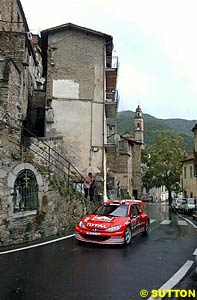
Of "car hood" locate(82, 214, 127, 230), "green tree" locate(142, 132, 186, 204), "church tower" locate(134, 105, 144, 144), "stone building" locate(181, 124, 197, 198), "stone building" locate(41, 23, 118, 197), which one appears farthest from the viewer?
"church tower" locate(134, 105, 144, 144)

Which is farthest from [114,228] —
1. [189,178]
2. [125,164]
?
[189,178]

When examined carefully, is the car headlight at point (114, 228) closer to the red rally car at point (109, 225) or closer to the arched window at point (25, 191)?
the red rally car at point (109, 225)

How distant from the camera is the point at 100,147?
23.6 metres

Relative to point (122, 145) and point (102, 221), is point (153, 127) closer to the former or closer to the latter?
point (122, 145)

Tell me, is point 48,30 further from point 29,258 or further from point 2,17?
point 29,258

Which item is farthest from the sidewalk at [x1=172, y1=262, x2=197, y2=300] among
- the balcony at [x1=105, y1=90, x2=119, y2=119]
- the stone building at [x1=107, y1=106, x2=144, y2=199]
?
the balcony at [x1=105, y1=90, x2=119, y2=119]

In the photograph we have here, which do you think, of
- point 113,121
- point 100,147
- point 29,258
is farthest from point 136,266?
point 113,121

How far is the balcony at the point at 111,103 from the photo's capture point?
24.9 meters

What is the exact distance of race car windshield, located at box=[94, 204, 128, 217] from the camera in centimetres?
1098

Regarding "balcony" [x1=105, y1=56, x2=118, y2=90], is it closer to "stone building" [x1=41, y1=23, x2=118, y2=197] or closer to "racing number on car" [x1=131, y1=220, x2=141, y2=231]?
"stone building" [x1=41, y1=23, x2=118, y2=197]

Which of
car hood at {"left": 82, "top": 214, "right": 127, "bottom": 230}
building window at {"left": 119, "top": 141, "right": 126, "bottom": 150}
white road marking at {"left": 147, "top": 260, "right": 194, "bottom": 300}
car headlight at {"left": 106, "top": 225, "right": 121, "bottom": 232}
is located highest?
building window at {"left": 119, "top": 141, "right": 126, "bottom": 150}

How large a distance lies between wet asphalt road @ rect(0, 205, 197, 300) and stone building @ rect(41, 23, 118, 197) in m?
13.4

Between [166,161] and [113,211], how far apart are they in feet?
131

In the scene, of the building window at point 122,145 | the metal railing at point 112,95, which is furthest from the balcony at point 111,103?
the building window at point 122,145
